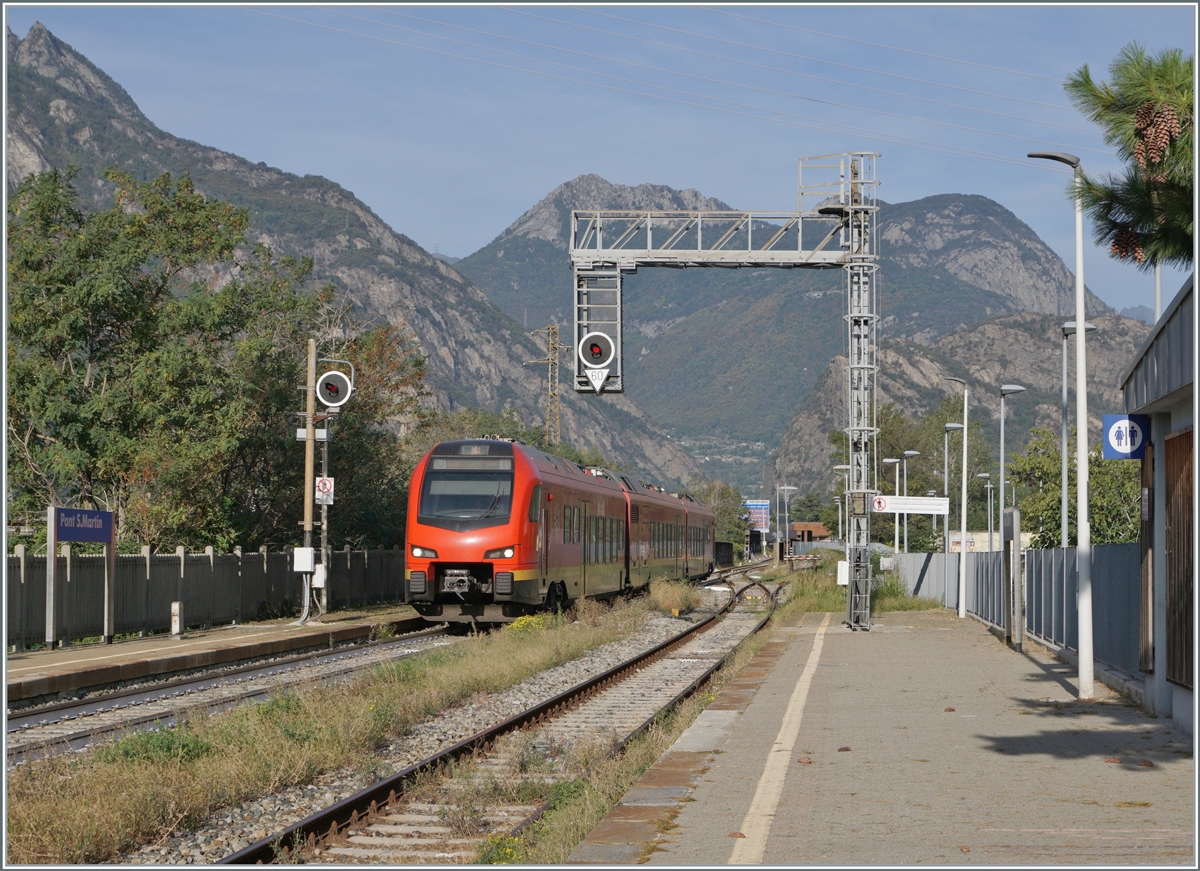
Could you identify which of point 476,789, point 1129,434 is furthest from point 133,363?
point 1129,434

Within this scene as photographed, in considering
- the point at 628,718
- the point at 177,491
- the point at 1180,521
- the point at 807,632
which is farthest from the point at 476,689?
the point at 177,491

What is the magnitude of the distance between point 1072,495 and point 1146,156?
7006cm

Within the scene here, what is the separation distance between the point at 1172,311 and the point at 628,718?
23.5ft

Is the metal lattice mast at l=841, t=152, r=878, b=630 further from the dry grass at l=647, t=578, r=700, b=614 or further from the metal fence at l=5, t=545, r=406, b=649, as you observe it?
the metal fence at l=5, t=545, r=406, b=649

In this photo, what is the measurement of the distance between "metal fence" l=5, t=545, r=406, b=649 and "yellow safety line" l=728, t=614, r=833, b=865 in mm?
11342

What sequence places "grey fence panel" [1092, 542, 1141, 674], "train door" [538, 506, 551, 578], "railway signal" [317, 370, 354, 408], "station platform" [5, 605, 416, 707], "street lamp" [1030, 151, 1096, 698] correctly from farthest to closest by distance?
"railway signal" [317, 370, 354, 408]
"train door" [538, 506, 551, 578]
"station platform" [5, 605, 416, 707]
"grey fence panel" [1092, 542, 1141, 674]
"street lamp" [1030, 151, 1096, 698]

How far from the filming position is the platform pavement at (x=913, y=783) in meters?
7.76

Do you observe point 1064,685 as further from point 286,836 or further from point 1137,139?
point 286,836

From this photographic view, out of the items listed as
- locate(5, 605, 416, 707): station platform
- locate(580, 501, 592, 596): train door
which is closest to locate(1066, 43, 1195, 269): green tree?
locate(5, 605, 416, 707): station platform

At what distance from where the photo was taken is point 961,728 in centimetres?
1314

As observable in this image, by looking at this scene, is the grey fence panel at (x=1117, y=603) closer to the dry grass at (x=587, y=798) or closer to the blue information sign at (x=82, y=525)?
the dry grass at (x=587, y=798)

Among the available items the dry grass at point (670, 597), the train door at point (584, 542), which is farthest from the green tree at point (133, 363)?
the dry grass at point (670, 597)

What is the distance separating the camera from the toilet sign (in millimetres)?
13727

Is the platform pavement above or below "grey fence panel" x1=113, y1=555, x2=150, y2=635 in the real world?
below
